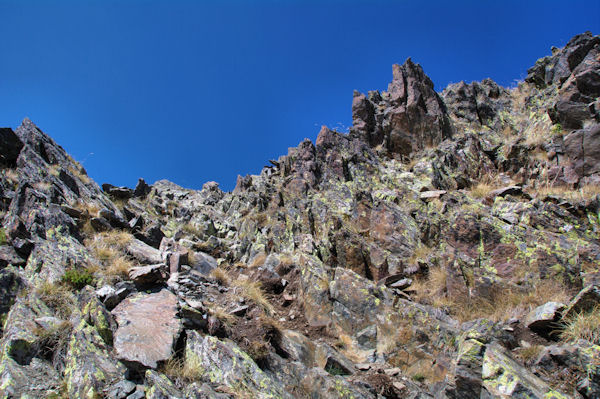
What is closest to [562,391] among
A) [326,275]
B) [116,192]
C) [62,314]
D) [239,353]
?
[239,353]

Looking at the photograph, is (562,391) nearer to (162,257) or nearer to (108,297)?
(108,297)

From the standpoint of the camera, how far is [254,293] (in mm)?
9992

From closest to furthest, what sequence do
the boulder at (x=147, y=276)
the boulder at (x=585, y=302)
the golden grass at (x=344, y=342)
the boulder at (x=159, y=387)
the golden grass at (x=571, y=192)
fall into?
the boulder at (x=159, y=387), the boulder at (x=585, y=302), the golden grass at (x=344, y=342), the boulder at (x=147, y=276), the golden grass at (x=571, y=192)

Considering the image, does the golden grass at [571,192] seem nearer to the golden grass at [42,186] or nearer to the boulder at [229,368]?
the boulder at [229,368]

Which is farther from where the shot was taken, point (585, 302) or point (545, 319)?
point (545, 319)

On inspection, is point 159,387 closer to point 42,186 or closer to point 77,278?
point 77,278

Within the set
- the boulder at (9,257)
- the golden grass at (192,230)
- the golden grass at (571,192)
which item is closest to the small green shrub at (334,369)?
the boulder at (9,257)

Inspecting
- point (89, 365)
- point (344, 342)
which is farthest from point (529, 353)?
point (89, 365)

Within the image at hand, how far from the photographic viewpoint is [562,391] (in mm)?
4930

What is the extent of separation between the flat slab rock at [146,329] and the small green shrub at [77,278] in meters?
1.32

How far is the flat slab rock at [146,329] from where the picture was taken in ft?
18.5

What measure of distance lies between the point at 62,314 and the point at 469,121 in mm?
19952

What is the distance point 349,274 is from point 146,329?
5387 millimetres

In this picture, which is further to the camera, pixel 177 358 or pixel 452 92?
pixel 452 92
